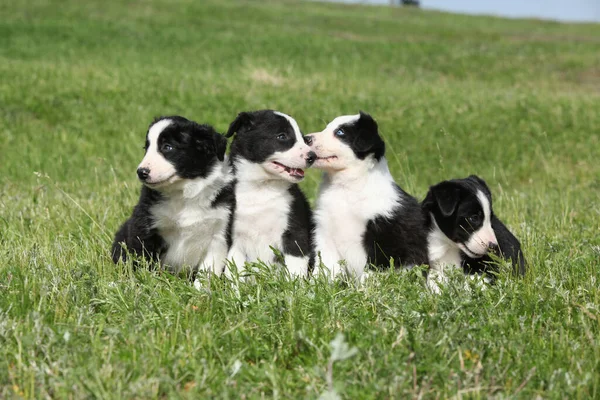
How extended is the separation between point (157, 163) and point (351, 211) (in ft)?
4.88

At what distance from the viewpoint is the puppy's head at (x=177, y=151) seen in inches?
204

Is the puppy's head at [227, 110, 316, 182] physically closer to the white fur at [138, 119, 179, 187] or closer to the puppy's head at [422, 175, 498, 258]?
the white fur at [138, 119, 179, 187]

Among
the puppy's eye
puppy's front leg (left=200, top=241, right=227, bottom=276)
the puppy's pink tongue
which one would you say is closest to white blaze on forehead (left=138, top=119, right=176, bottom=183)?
puppy's front leg (left=200, top=241, right=227, bottom=276)

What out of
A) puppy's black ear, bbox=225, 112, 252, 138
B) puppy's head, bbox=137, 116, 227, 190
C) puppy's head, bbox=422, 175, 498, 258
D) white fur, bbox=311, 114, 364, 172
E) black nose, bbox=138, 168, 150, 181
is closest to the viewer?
black nose, bbox=138, 168, 150, 181

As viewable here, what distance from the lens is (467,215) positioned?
539cm

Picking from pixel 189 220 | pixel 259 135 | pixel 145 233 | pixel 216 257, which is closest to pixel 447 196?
pixel 259 135

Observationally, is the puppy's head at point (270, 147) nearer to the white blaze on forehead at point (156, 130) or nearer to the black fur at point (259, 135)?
the black fur at point (259, 135)

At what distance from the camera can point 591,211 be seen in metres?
8.02

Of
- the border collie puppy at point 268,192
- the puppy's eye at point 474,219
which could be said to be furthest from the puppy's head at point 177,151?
the puppy's eye at point 474,219

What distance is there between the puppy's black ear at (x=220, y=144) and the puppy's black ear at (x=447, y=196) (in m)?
1.60

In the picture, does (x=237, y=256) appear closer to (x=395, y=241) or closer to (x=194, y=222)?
(x=194, y=222)

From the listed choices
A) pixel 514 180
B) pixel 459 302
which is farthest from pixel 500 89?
pixel 459 302

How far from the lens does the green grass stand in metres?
3.56

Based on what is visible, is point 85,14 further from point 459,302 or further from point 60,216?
point 459,302
